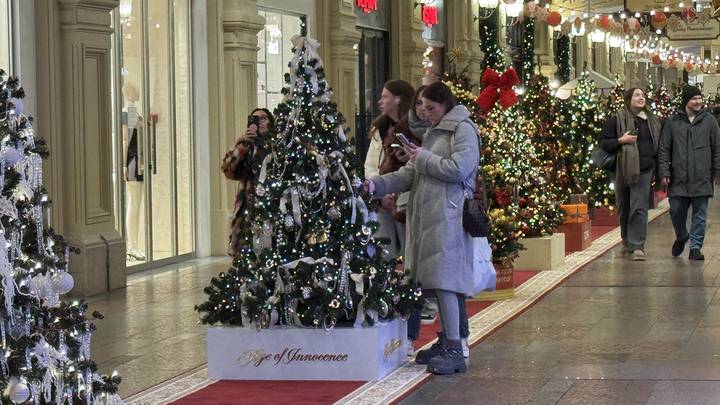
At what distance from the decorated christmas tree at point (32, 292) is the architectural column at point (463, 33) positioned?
64.7 ft

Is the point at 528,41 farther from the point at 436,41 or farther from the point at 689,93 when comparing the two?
the point at 689,93

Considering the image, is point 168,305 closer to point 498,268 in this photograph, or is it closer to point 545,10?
point 498,268

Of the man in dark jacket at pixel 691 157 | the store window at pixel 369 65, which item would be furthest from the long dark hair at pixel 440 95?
the store window at pixel 369 65

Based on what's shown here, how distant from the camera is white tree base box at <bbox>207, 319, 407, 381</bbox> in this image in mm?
7879

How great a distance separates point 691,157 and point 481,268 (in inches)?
244

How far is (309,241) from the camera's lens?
8070 millimetres

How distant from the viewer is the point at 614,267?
13.9 meters

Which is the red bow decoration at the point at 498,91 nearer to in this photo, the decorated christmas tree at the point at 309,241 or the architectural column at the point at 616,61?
the decorated christmas tree at the point at 309,241

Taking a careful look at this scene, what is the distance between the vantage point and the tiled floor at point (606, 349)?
743 centimetres

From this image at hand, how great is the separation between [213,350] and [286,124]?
1.33m

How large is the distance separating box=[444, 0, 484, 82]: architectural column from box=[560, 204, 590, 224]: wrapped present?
8928 mm

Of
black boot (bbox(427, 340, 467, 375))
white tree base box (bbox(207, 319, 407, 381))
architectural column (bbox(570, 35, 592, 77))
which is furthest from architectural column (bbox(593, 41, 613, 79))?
white tree base box (bbox(207, 319, 407, 381))

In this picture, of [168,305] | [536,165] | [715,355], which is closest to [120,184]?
[168,305]

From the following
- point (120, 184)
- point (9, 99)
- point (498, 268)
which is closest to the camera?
point (9, 99)
